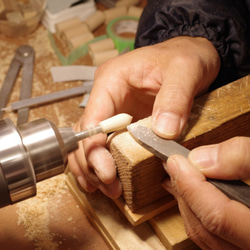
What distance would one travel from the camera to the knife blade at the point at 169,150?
561 millimetres

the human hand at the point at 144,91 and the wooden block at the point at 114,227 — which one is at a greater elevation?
the human hand at the point at 144,91

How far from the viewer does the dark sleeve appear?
0.99 metres

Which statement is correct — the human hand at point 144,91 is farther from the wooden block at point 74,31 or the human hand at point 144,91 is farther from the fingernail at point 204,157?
the wooden block at point 74,31

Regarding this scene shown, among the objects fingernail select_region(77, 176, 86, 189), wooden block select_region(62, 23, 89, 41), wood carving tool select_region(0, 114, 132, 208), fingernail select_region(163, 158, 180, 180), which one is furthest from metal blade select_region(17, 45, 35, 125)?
fingernail select_region(163, 158, 180, 180)

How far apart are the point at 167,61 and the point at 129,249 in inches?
21.5

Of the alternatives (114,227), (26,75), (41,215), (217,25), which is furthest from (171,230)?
(26,75)

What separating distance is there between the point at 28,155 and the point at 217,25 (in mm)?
781

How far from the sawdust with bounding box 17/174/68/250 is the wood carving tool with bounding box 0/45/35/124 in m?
0.35

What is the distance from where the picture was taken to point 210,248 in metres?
0.65

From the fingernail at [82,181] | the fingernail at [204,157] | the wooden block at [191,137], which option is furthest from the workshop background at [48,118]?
the fingernail at [204,157]

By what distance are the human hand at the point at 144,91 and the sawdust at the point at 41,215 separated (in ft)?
0.44

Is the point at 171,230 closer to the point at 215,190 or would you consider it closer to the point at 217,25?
the point at 215,190

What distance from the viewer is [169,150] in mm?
614

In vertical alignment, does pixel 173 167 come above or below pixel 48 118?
above
